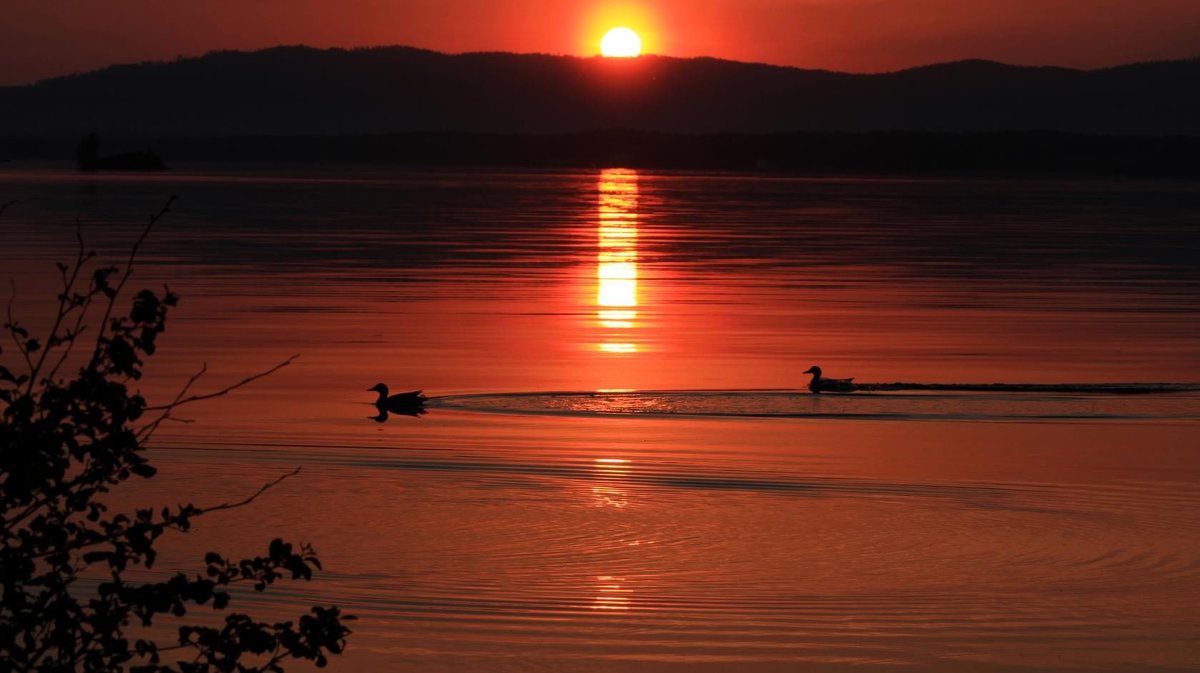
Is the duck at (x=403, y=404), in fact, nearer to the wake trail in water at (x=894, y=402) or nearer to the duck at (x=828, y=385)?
the wake trail in water at (x=894, y=402)

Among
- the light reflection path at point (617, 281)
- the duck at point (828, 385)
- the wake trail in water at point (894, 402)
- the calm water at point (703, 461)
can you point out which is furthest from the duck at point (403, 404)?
the light reflection path at point (617, 281)

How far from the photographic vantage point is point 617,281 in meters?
Answer: 33.4

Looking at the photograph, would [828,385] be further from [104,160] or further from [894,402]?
[104,160]

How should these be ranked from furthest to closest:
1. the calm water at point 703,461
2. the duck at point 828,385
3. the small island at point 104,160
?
the small island at point 104,160, the duck at point 828,385, the calm water at point 703,461

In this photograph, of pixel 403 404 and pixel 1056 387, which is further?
pixel 1056 387

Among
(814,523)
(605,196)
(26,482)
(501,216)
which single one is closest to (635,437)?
(814,523)

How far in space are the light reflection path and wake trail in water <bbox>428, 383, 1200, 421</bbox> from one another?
4.13 metres

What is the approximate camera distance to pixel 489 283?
1264 inches

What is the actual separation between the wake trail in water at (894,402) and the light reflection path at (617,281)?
13.6 feet

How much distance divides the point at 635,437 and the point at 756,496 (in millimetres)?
2666

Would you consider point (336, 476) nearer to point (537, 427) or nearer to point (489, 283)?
point (537, 427)

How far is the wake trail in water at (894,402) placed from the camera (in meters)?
17.5

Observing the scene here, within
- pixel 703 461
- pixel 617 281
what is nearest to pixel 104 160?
pixel 617 281

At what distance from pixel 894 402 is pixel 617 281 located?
15.5m
